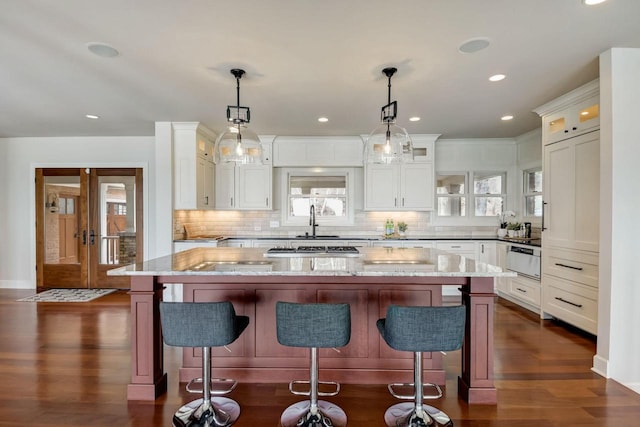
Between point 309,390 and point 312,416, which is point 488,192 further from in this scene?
point 312,416

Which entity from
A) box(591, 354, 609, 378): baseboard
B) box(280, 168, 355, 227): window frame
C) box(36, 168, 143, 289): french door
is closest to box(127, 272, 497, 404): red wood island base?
box(591, 354, 609, 378): baseboard

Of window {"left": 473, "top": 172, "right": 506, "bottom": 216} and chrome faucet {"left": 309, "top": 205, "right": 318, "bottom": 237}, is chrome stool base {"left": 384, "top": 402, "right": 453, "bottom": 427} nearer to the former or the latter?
chrome faucet {"left": 309, "top": 205, "right": 318, "bottom": 237}

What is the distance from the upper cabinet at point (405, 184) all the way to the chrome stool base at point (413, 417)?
364 centimetres

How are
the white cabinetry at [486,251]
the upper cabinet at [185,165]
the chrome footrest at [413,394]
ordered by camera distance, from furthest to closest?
1. the white cabinetry at [486,251]
2. the upper cabinet at [185,165]
3. the chrome footrest at [413,394]

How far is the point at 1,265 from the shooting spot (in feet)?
Result: 18.7

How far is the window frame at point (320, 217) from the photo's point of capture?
5.83 metres

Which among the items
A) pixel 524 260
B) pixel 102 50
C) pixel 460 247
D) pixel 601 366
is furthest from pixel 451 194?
pixel 102 50

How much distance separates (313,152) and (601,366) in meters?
4.43

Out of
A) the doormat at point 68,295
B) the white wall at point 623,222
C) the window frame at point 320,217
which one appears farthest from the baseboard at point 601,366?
the doormat at point 68,295

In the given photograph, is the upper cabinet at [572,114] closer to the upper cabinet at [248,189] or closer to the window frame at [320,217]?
the window frame at [320,217]

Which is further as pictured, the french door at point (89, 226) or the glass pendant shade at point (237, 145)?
the french door at point (89, 226)

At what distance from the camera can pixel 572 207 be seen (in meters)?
3.52

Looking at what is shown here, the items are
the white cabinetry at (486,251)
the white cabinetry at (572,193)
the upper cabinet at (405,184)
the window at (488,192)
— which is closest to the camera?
the white cabinetry at (572,193)

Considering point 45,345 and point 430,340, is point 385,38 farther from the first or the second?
point 45,345
